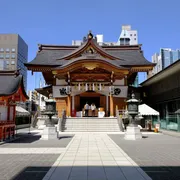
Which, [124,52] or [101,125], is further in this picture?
[124,52]

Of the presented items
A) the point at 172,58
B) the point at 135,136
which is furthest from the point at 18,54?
the point at 135,136

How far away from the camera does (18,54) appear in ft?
331

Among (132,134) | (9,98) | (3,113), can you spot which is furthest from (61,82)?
(132,134)

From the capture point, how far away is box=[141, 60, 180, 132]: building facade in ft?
66.5

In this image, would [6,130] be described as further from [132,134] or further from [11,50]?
[11,50]

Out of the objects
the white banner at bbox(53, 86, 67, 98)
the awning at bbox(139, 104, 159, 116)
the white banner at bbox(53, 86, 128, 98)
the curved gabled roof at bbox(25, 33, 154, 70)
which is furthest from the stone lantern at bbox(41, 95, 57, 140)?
the white banner at bbox(53, 86, 67, 98)

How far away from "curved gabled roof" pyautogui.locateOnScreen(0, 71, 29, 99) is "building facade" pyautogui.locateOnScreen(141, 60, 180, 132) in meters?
12.7

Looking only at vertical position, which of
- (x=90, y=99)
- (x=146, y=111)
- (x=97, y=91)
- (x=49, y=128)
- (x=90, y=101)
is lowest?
(x=49, y=128)

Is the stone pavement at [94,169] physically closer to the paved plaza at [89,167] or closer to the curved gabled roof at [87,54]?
the paved plaza at [89,167]

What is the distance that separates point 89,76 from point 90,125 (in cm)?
692

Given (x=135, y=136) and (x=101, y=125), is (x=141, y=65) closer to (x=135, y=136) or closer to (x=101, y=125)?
(x=101, y=125)

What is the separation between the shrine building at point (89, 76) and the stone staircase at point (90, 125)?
218 cm

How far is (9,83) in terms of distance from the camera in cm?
1423

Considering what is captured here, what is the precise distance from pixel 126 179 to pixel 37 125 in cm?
2120
